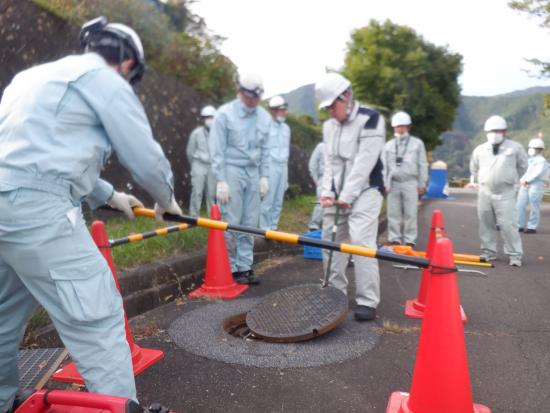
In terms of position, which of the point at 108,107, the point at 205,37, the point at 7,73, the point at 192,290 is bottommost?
the point at 192,290

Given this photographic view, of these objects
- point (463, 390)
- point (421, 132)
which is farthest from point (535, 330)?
point (421, 132)

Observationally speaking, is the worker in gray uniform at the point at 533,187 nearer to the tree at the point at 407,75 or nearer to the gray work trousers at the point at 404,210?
the gray work trousers at the point at 404,210

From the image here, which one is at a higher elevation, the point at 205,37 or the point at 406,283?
the point at 205,37

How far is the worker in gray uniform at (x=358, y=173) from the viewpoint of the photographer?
383 centimetres

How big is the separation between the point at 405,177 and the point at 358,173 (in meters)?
3.62

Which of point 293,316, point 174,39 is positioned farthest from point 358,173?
point 174,39

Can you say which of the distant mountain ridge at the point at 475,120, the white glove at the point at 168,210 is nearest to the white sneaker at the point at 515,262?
the white glove at the point at 168,210

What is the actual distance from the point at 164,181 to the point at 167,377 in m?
1.44

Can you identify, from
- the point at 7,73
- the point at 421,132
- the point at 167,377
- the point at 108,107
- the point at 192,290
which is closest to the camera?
the point at 108,107

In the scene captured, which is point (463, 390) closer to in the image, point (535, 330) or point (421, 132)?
point (535, 330)

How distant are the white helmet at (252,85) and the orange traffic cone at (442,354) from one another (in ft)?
9.55

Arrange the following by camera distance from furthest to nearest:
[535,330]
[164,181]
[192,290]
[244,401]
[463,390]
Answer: [192,290] → [535,330] → [244,401] → [463,390] → [164,181]

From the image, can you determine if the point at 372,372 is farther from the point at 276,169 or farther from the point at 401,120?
the point at 276,169

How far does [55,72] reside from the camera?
1.77m
